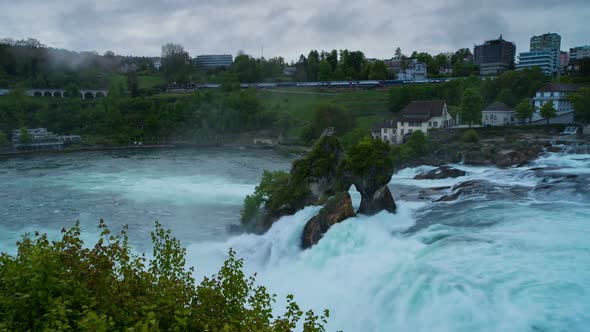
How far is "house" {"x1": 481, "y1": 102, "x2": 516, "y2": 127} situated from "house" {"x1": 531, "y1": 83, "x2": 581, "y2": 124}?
11.1 ft

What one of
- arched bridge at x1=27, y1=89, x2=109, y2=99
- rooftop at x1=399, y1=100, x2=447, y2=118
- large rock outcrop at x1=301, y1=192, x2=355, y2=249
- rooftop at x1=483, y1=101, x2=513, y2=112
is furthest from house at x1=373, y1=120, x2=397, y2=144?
arched bridge at x1=27, y1=89, x2=109, y2=99

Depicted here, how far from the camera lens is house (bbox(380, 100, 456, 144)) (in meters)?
67.6

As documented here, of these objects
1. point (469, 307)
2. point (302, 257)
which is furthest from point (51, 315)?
point (302, 257)

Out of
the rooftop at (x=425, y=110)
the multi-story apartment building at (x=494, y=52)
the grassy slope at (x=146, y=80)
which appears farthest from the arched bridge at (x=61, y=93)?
the multi-story apartment building at (x=494, y=52)

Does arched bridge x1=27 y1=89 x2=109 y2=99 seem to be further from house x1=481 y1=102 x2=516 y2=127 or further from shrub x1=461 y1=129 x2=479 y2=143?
shrub x1=461 y1=129 x2=479 y2=143

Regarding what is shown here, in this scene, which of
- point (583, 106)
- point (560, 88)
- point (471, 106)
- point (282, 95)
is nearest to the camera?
point (583, 106)

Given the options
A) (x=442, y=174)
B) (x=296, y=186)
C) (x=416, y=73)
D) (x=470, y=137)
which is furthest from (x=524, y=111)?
(x=416, y=73)

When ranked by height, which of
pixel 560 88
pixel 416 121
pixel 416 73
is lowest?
pixel 416 121

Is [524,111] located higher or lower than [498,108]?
lower

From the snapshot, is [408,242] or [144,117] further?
[144,117]

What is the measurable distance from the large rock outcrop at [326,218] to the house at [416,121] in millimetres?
39803

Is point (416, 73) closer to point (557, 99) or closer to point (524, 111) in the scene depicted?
point (557, 99)

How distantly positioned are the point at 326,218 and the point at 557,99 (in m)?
58.5

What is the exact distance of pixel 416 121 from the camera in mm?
67438
